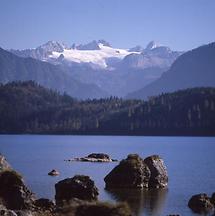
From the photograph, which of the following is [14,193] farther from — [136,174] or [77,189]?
[136,174]

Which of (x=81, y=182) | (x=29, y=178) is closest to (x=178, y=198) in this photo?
(x=81, y=182)

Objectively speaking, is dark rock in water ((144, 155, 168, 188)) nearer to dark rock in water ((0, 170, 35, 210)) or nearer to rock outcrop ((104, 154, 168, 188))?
rock outcrop ((104, 154, 168, 188))

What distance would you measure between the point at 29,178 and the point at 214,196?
138 ft

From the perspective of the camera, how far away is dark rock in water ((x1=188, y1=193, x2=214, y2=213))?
63.4 meters

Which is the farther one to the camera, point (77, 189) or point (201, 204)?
point (77, 189)

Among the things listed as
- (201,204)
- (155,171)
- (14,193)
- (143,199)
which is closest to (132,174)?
(155,171)

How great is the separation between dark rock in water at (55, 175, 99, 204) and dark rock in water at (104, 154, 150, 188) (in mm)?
15029

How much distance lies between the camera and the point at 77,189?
6600 centimetres

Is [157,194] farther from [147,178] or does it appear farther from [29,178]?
[29,178]

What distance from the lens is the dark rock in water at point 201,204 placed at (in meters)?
63.4

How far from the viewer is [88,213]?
29.5 metres

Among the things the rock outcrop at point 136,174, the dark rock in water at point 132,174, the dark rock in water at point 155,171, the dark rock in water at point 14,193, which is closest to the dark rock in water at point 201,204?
the dark rock in water at point 132,174

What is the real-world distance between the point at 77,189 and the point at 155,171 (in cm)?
2184

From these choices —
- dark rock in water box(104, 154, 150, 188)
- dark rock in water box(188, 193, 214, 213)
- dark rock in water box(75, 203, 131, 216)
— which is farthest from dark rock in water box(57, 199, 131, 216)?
dark rock in water box(104, 154, 150, 188)
